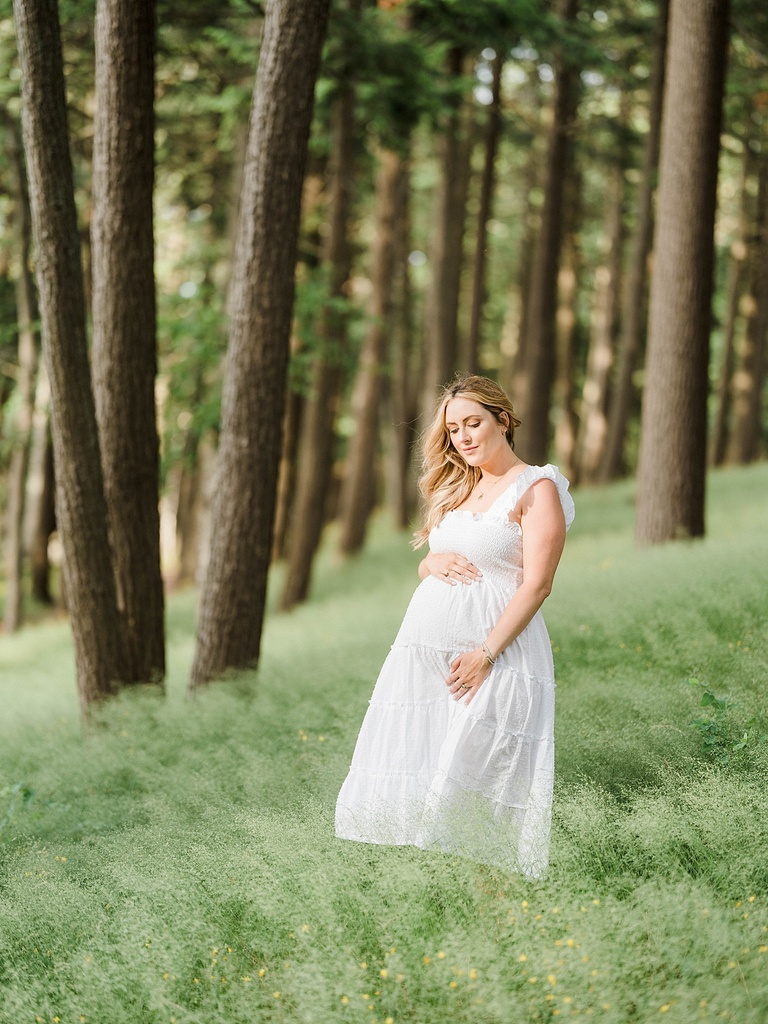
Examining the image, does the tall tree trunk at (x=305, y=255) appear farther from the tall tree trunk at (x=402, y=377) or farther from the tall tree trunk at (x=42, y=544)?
the tall tree trunk at (x=42, y=544)

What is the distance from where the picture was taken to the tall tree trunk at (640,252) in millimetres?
18438

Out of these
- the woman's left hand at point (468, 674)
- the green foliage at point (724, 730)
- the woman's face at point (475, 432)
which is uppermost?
the woman's face at point (475, 432)

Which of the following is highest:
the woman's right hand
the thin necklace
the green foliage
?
the thin necklace

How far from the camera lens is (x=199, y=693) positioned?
7918 mm

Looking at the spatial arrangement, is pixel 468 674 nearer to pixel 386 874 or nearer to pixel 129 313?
pixel 386 874

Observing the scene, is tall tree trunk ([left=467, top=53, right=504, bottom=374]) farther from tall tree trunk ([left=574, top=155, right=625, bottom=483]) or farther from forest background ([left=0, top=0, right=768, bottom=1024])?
tall tree trunk ([left=574, top=155, right=625, bottom=483])

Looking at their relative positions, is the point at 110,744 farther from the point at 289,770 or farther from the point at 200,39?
the point at 200,39

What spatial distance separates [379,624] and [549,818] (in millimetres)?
6581

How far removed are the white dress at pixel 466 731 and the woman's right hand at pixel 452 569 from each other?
1.1 inches

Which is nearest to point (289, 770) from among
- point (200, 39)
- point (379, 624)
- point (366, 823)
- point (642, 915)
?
point (366, 823)

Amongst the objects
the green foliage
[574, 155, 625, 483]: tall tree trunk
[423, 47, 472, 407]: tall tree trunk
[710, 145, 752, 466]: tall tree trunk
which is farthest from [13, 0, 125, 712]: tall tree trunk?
[710, 145, 752, 466]: tall tree trunk

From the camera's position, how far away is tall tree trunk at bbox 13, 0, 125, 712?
7.12 m

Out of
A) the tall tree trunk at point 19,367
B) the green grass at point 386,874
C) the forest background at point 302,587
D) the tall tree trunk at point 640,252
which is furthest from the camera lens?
the tall tree trunk at point 640,252

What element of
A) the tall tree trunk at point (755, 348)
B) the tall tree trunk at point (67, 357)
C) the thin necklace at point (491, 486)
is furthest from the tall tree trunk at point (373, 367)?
the thin necklace at point (491, 486)
